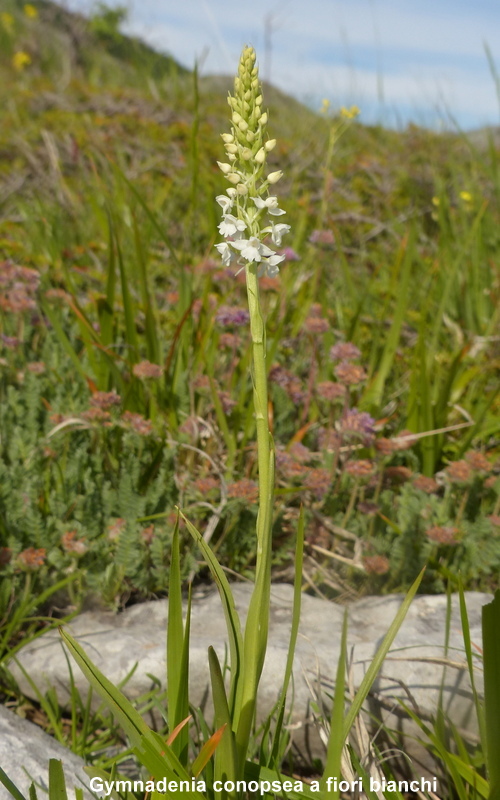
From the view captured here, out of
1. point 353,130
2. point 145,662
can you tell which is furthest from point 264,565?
point 353,130

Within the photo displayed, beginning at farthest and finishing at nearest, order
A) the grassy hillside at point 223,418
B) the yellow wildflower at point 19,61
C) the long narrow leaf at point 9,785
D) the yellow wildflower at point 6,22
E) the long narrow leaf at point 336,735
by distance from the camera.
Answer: the yellow wildflower at point 6,22
the yellow wildflower at point 19,61
the grassy hillside at point 223,418
the long narrow leaf at point 9,785
the long narrow leaf at point 336,735

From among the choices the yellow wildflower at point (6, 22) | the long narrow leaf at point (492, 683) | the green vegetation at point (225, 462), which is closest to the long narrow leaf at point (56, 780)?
the green vegetation at point (225, 462)

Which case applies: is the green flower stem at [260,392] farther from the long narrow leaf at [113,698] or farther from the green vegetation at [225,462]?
the long narrow leaf at [113,698]

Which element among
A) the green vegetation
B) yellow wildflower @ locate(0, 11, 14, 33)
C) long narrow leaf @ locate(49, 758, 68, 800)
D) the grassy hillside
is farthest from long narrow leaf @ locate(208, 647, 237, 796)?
yellow wildflower @ locate(0, 11, 14, 33)

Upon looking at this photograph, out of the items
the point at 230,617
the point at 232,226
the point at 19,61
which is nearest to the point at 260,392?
the point at 232,226

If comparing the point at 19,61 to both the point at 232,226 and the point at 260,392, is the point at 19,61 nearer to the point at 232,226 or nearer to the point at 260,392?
the point at 232,226

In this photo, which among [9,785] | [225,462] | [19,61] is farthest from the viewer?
[19,61]

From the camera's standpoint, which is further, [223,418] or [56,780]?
[223,418]

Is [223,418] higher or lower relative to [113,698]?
higher

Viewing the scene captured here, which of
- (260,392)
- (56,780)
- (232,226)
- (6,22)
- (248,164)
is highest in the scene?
(6,22)

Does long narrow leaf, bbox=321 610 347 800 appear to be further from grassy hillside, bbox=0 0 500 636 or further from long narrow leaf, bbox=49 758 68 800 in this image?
grassy hillside, bbox=0 0 500 636

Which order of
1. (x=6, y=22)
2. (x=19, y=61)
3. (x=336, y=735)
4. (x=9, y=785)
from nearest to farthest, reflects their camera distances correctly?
(x=336, y=735) < (x=9, y=785) < (x=19, y=61) < (x=6, y=22)

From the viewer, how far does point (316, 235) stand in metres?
3.38

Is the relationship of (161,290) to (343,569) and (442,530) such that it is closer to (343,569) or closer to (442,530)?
(343,569)
